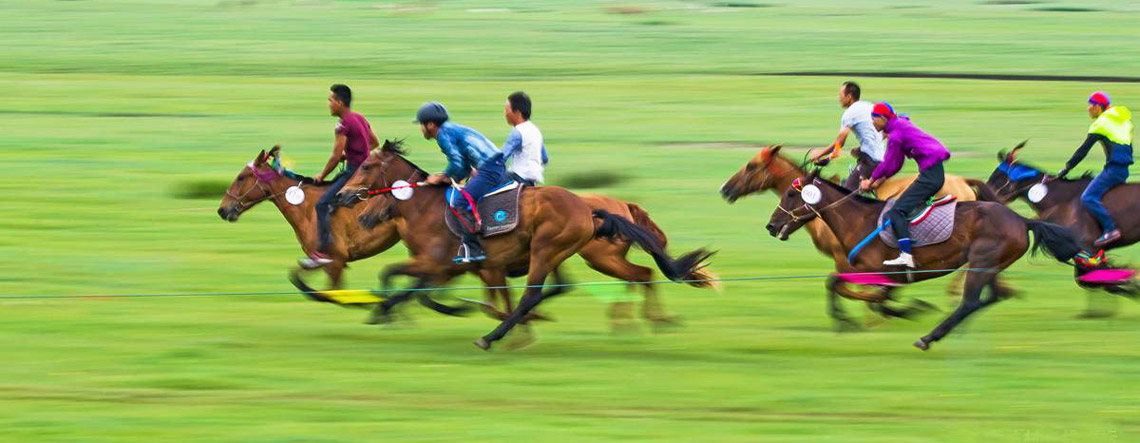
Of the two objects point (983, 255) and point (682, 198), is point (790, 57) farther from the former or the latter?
point (983, 255)

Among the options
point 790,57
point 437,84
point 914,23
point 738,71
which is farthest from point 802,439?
point 914,23

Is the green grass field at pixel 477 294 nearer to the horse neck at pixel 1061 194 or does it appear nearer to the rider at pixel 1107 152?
the rider at pixel 1107 152

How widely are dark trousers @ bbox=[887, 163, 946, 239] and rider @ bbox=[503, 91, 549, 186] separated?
2802 mm

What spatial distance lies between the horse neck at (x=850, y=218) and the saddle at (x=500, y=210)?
8.75 ft

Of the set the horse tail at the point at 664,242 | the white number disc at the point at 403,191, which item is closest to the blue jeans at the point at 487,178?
the white number disc at the point at 403,191

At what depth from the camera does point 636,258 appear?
19.1 m

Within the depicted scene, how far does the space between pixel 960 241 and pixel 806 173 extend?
5.93ft

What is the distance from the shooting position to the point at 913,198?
13.6m

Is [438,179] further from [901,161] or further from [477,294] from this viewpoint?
[901,161]

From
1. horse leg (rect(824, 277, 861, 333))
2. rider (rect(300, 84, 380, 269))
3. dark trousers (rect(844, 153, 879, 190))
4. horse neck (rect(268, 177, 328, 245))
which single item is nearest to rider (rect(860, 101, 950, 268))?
horse leg (rect(824, 277, 861, 333))

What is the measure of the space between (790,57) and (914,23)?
17.1 m

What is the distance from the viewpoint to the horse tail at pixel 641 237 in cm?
1321

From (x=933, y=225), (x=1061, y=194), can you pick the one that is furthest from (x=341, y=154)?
(x=1061, y=194)

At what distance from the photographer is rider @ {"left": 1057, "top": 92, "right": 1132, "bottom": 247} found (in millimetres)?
15117
